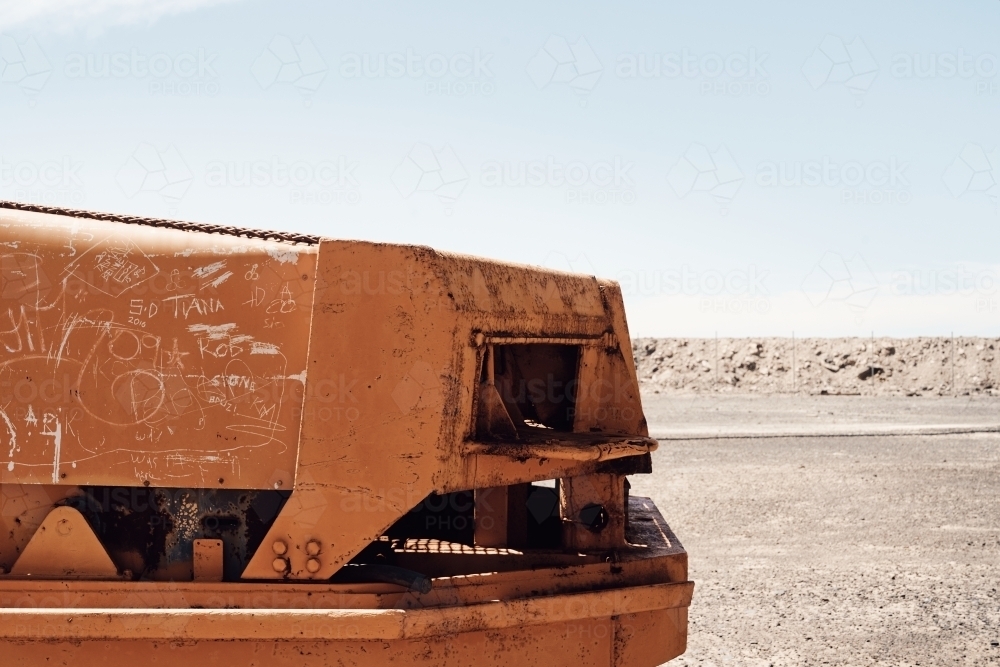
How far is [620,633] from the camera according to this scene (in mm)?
2975

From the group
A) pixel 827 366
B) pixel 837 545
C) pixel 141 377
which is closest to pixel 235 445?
pixel 141 377

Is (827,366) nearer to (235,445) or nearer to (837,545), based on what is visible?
(837,545)

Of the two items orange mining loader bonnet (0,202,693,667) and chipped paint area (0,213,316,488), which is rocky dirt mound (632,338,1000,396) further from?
chipped paint area (0,213,316,488)

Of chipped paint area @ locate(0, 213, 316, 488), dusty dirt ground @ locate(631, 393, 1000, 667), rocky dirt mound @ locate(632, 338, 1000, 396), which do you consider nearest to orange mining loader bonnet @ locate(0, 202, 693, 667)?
chipped paint area @ locate(0, 213, 316, 488)

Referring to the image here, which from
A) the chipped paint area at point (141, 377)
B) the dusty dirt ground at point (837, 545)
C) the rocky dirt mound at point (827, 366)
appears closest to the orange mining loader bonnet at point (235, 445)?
the chipped paint area at point (141, 377)

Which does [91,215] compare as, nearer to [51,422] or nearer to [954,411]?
[51,422]

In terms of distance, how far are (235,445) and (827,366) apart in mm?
36541

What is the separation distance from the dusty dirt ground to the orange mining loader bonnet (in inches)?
115

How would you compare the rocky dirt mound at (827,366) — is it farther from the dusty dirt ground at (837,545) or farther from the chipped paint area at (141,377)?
the chipped paint area at (141,377)

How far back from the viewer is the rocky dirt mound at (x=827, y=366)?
3366 centimetres

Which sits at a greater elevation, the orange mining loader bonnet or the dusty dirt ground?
the orange mining loader bonnet

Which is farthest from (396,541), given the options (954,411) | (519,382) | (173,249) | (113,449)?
(954,411)

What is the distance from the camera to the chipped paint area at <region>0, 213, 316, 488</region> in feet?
8.78

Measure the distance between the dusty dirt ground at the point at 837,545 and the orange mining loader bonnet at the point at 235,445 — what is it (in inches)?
115
